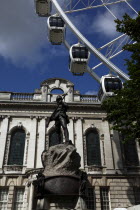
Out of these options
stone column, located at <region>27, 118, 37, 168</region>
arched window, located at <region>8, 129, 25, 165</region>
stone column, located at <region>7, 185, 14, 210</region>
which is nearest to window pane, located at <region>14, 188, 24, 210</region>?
stone column, located at <region>7, 185, 14, 210</region>

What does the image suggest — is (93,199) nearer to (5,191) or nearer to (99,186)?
(99,186)

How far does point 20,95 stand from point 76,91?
6.45 metres

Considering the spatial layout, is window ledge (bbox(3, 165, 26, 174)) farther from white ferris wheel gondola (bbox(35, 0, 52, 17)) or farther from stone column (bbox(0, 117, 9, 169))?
white ferris wheel gondola (bbox(35, 0, 52, 17))

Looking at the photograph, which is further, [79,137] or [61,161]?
[79,137]

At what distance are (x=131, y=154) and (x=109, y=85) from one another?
7877 millimetres

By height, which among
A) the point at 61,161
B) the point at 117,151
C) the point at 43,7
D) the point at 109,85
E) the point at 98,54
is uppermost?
the point at 43,7

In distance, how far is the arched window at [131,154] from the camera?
21.9 meters

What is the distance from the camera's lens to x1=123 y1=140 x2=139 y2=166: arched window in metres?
21.9

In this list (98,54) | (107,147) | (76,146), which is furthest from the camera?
(107,147)

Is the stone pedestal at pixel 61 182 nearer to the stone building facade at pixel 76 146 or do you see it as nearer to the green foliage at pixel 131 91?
the green foliage at pixel 131 91

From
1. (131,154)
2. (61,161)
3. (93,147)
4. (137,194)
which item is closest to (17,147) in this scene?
(93,147)

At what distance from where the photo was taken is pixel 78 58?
842 inches

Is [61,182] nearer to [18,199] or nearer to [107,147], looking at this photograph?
[18,199]

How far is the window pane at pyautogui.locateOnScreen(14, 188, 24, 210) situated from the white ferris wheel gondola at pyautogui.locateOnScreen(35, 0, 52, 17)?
19.1m
